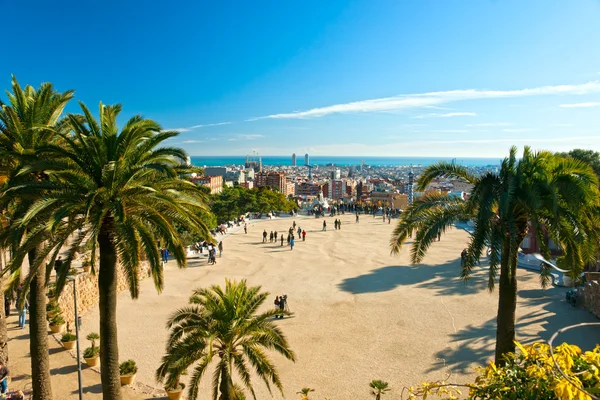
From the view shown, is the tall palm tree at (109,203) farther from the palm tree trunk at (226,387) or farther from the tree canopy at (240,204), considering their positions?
the tree canopy at (240,204)

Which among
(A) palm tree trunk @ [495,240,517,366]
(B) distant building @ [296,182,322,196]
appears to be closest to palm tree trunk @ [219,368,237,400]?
(A) palm tree trunk @ [495,240,517,366]

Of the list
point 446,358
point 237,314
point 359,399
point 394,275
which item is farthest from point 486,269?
point 237,314

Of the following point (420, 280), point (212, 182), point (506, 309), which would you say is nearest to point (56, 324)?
point (506, 309)

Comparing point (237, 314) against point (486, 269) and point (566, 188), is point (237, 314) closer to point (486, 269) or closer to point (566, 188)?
point (566, 188)

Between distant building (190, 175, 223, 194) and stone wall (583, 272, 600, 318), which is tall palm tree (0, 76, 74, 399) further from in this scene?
distant building (190, 175, 223, 194)

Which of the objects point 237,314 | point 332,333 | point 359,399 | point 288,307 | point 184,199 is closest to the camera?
point 184,199
